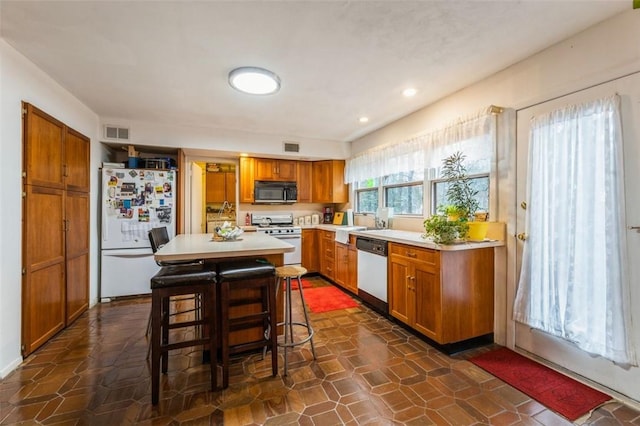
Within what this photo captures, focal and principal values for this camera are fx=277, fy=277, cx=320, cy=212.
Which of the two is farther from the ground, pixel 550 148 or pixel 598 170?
pixel 550 148

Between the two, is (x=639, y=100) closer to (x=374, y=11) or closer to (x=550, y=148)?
(x=550, y=148)

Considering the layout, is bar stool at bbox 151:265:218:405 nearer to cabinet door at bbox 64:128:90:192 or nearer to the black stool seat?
the black stool seat

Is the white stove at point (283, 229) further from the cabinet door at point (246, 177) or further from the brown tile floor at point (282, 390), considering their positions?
the brown tile floor at point (282, 390)

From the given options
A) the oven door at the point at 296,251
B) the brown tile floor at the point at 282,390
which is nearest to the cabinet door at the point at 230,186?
the oven door at the point at 296,251

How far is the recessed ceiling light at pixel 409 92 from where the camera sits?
2.81m

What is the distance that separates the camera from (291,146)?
4672 mm

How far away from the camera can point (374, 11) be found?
169 centimetres

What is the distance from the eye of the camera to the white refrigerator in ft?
11.9

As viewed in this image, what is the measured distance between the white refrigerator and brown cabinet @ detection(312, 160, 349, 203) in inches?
95.7

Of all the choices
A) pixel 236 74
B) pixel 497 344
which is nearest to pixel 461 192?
pixel 497 344

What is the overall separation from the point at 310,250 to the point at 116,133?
3306 millimetres

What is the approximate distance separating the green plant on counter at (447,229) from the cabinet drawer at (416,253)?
117mm

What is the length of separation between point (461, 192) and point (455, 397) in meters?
1.67

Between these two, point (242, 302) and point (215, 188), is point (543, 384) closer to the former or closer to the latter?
point (242, 302)
